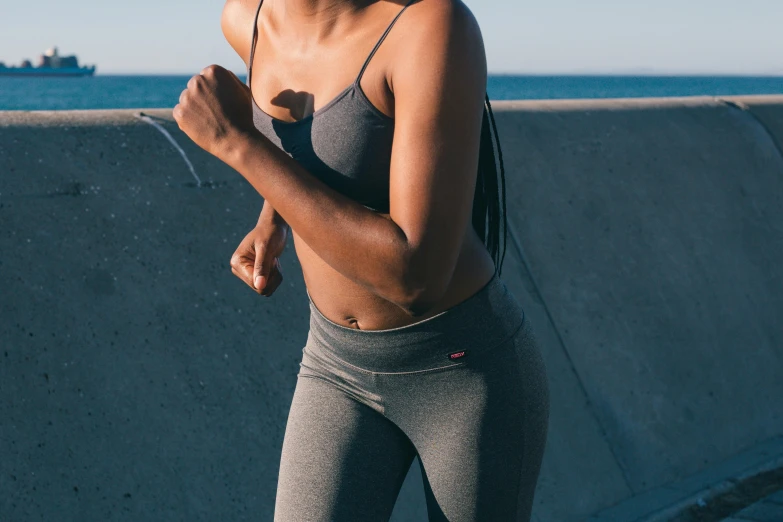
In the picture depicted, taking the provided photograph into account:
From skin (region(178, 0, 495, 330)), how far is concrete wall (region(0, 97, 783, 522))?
138 centimetres

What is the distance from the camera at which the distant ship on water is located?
460 feet

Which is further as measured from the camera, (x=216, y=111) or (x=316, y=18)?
(x=316, y=18)

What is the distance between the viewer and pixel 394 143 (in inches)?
63.2

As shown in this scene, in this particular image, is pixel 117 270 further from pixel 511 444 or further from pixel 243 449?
pixel 511 444

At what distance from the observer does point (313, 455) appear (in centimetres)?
195

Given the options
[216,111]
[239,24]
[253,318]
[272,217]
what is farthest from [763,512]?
[216,111]

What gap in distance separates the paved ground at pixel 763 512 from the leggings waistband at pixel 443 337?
2.45 meters

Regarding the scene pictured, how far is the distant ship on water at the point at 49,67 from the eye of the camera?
140250 millimetres

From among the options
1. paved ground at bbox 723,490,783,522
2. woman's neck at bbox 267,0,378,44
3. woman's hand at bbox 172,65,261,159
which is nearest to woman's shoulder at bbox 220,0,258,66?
woman's neck at bbox 267,0,378,44

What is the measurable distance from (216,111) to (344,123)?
0.23 meters

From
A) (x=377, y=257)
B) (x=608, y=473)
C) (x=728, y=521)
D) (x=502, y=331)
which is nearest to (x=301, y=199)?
(x=377, y=257)

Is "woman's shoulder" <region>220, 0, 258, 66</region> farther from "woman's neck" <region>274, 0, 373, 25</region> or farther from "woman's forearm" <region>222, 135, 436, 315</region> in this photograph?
"woman's forearm" <region>222, 135, 436, 315</region>

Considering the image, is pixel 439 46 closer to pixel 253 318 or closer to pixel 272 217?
pixel 272 217

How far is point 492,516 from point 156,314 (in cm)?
160
